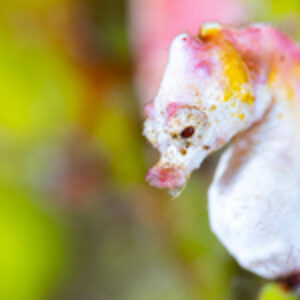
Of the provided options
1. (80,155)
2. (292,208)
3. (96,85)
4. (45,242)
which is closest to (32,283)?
(45,242)

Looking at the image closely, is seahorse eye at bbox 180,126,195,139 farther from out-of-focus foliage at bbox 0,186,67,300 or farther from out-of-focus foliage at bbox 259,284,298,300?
out-of-focus foliage at bbox 0,186,67,300

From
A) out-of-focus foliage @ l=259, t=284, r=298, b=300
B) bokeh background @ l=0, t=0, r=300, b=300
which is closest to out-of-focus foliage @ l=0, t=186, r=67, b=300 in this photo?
bokeh background @ l=0, t=0, r=300, b=300

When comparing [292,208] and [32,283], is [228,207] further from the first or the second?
[32,283]

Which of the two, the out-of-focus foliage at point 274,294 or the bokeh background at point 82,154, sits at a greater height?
the out-of-focus foliage at point 274,294

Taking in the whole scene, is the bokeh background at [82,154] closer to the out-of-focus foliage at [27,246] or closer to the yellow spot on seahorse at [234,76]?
the out-of-focus foliage at [27,246]

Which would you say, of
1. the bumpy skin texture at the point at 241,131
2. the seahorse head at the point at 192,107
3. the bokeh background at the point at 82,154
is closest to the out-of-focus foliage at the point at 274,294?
the bumpy skin texture at the point at 241,131

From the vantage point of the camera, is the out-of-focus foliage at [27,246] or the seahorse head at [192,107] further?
the out-of-focus foliage at [27,246]
